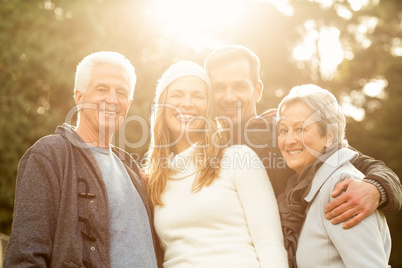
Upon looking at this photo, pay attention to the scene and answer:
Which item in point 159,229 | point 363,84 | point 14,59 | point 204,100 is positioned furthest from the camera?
point 363,84

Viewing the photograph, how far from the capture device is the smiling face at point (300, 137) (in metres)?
2.69

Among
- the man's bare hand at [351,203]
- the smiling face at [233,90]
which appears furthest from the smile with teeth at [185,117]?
the man's bare hand at [351,203]

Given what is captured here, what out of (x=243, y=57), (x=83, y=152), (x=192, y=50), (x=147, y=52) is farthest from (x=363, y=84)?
(x=83, y=152)

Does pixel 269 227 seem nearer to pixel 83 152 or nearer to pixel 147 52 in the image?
Answer: pixel 83 152

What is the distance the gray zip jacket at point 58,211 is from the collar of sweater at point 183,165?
1.87 feet

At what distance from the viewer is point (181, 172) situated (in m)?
2.96

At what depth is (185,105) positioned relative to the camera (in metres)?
2.99

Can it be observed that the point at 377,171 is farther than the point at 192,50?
No

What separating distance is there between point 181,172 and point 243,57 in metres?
1.04

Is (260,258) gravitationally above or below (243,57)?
below

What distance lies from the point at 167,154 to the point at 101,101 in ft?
2.01

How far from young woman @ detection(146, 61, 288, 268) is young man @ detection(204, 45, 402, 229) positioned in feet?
0.97

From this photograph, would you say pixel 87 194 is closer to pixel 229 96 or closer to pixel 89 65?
pixel 89 65

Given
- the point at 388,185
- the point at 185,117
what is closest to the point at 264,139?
the point at 185,117
